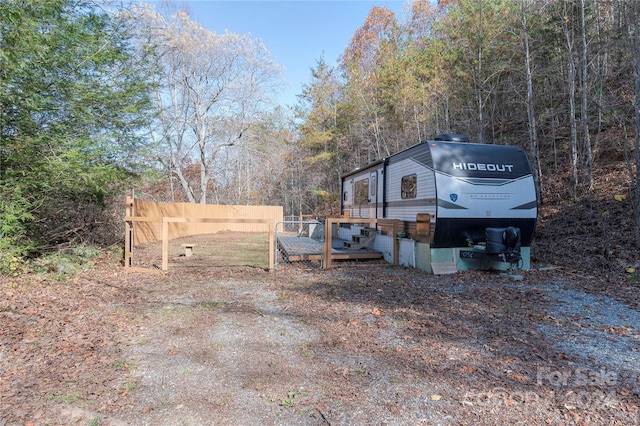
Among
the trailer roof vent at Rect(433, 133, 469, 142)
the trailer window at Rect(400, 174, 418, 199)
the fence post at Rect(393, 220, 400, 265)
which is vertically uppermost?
the trailer roof vent at Rect(433, 133, 469, 142)

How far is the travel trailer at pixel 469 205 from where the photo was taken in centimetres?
673

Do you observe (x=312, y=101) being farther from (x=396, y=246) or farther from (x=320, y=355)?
(x=320, y=355)

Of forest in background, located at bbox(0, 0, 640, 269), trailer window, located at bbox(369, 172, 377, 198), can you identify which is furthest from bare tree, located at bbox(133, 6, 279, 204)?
trailer window, located at bbox(369, 172, 377, 198)

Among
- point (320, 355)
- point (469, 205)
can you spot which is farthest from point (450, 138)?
point (320, 355)

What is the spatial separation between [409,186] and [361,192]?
3.16m

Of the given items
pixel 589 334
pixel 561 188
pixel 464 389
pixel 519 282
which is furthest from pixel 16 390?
pixel 561 188

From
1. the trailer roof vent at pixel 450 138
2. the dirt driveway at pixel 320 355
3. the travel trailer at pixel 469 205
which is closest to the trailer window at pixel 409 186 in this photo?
the travel trailer at pixel 469 205

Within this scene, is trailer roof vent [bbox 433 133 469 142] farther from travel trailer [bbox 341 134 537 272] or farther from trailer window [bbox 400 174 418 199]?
trailer window [bbox 400 174 418 199]

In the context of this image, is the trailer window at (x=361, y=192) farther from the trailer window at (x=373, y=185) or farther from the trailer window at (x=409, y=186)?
the trailer window at (x=409, y=186)

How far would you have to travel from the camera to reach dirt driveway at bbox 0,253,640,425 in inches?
93.6

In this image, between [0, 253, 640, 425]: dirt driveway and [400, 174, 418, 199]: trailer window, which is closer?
[0, 253, 640, 425]: dirt driveway

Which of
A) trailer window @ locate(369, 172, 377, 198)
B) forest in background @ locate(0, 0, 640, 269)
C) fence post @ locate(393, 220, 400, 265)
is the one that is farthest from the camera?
trailer window @ locate(369, 172, 377, 198)

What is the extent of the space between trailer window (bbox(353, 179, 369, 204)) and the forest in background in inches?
200

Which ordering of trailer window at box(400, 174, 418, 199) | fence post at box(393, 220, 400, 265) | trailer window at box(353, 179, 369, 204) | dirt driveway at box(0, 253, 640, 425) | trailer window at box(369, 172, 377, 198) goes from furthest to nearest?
trailer window at box(353, 179, 369, 204) < trailer window at box(369, 172, 377, 198) < fence post at box(393, 220, 400, 265) < trailer window at box(400, 174, 418, 199) < dirt driveway at box(0, 253, 640, 425)
